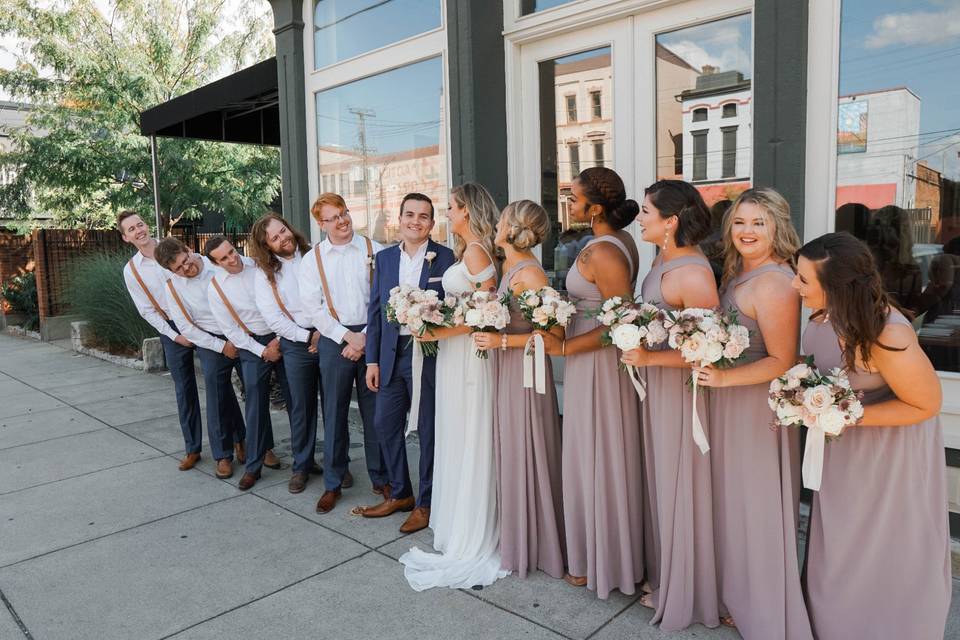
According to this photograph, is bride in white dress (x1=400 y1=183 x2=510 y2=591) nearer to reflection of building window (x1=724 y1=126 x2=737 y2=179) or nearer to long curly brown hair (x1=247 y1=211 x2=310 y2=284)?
long curly brown hair (x1=247 y1=211 x2=310 y2=284)

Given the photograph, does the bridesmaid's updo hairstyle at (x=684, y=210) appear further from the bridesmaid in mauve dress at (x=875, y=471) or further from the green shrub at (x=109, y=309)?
the green shrub at (x=109, y=309)

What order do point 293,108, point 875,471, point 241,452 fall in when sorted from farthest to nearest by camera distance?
point 293,108
point 241,452
point 875,471

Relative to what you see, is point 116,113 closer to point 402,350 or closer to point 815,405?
point 402,350

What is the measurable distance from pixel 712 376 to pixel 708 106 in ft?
8.70

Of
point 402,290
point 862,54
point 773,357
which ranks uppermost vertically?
point 862,54

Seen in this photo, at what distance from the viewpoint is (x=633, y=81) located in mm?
5016

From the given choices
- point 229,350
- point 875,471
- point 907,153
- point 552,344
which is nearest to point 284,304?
point 229,350

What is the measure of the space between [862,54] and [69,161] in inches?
663

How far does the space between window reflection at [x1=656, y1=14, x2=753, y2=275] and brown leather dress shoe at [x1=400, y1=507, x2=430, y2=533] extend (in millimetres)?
2491

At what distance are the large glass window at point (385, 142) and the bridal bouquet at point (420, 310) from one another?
2813 millimetres

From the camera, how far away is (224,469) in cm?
535

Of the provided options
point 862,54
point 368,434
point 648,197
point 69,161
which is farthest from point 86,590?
point 69,161

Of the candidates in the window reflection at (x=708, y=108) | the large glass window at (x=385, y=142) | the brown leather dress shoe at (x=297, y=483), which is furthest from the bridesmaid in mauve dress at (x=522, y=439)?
the large glass window at (x=385, y=142)

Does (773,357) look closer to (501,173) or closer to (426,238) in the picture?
(426,238)
